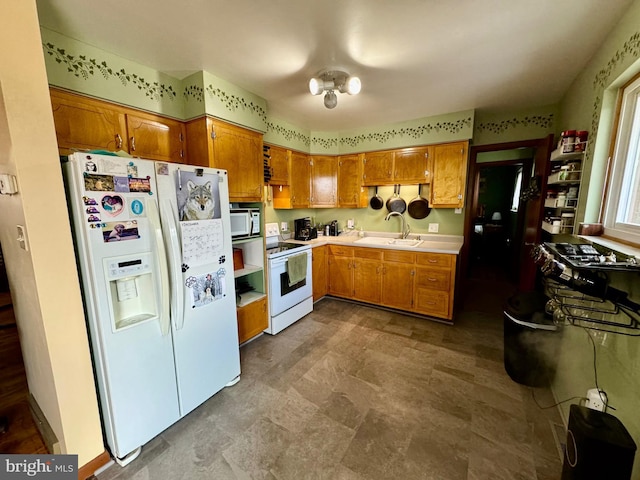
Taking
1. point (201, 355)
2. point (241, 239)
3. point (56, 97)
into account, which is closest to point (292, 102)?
point (241, 239)

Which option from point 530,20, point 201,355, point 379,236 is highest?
point 530,20

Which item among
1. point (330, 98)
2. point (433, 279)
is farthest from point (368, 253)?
point (330, 98)

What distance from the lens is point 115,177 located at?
130cm

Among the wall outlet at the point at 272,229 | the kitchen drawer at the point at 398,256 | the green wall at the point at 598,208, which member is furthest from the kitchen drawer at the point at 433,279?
the wall outlet at the point at 272,229

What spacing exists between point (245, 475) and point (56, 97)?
2.47 m

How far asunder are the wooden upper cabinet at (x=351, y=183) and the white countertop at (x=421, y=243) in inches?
19.8

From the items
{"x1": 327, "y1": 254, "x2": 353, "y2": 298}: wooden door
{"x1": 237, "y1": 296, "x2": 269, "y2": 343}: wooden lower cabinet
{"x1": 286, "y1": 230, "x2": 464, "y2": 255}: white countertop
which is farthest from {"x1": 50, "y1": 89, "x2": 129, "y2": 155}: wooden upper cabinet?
{"x1": 327, "y1": 254, "x2": 353, "y2": 298}: wooden door

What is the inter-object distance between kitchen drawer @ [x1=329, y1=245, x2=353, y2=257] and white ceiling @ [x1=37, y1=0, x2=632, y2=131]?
1.86 metres

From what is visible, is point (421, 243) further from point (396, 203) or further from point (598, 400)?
point (598, 400)

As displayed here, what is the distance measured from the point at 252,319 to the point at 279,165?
1872 mm

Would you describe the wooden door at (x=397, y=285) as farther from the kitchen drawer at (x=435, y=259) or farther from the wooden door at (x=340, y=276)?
the wooden door at (x=340, y=276)

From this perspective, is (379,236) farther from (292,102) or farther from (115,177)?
(115,177)

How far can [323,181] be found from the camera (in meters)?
3.79

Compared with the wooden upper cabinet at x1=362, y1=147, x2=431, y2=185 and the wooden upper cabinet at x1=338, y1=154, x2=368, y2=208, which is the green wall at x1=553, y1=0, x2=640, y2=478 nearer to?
the wooden upper cabinet at x1=362, y1=147, x2=431, y2=185
